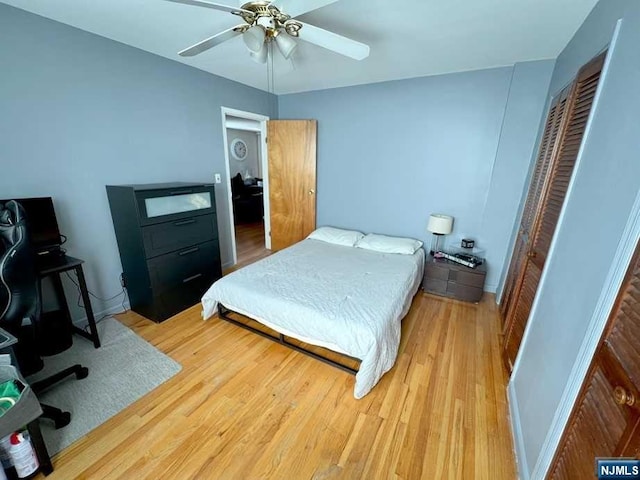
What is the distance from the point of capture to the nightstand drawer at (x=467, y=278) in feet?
8.73

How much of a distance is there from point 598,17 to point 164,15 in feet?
8.63

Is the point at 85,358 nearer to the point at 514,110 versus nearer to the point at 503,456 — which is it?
the point at 503,456

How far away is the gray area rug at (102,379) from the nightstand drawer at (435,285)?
8.25 ft

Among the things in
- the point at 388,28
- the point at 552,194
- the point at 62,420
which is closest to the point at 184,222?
the point at 62,420

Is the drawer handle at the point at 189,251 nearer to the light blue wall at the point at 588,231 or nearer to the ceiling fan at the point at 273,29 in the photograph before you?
the ceiling fan at the point at 273,29

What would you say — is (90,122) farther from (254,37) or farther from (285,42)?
(285,42)

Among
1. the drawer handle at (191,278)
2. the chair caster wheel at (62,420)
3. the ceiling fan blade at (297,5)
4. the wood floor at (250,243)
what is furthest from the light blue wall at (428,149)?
the chair caster wheel at (62,420)

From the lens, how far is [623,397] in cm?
69

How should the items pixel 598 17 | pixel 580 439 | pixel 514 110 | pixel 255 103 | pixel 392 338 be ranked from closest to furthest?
pixel 580 439 < pixel 598 17 < pixel 392 338 < pixel 514 110 < pixel 255 103

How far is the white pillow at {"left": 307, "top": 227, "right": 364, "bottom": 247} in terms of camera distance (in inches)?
127

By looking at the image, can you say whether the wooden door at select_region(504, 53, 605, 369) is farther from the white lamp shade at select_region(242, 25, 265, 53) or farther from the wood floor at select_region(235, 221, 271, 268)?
the wood floor at select_region(235, 221, 271, 268)

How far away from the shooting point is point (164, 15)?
67.9 inches

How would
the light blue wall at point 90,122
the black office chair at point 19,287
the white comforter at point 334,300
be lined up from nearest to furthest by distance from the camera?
the black office chair at point 19,287 < the white comforter at point 334,300 < the light blue wall at point 90,122

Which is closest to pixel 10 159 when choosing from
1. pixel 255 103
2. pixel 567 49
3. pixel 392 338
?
pixel 255 103
